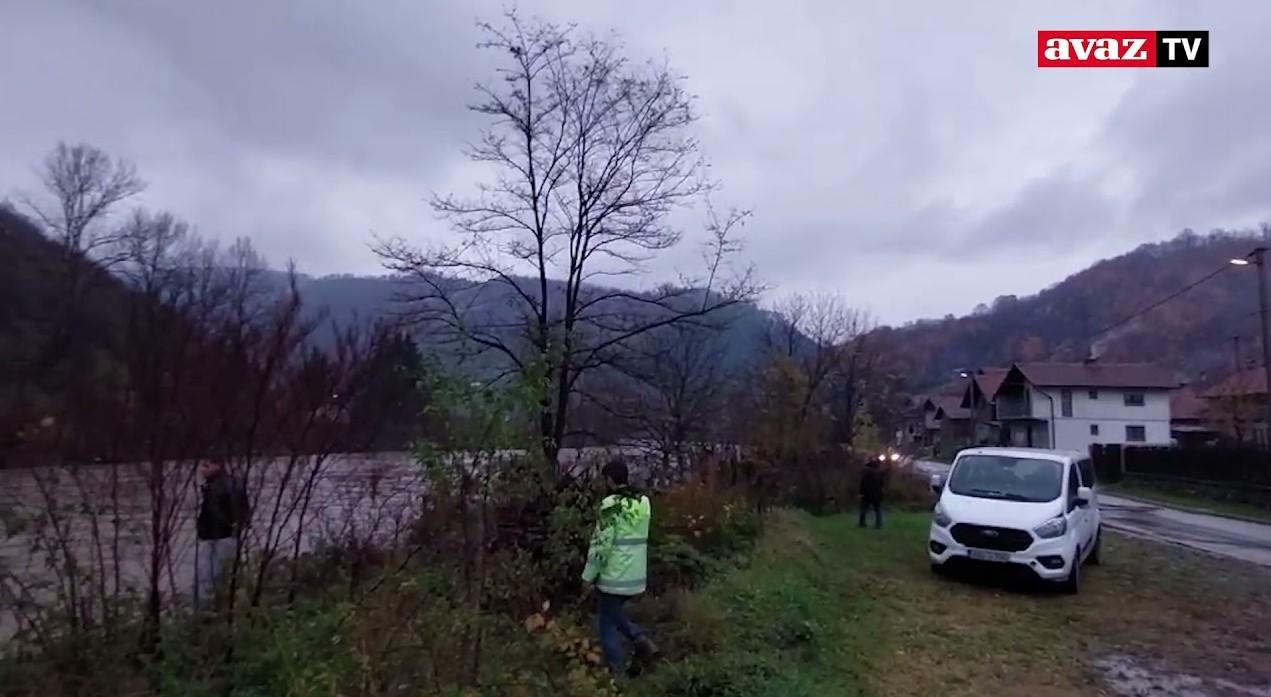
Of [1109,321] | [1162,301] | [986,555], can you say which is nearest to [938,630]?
[986,555]

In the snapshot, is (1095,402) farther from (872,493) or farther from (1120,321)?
(872,493)

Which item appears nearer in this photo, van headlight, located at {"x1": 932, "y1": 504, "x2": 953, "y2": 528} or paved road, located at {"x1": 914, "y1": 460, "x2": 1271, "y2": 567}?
van headlight, located at {"x1": 932, "y1": 504, "x2": 953, "y2": 528}

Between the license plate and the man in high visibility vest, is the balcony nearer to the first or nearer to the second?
the license plate

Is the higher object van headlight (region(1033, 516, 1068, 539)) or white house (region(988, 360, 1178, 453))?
white house (region(988, 360, 1178, 453))

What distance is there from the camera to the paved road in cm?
1991

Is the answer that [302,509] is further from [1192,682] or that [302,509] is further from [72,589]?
[1192,682]

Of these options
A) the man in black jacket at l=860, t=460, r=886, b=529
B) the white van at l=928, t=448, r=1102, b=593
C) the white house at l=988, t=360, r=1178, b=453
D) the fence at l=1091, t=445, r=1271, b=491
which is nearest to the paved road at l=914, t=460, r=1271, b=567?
the fence at l=1091, t=445, r=1271, b=491

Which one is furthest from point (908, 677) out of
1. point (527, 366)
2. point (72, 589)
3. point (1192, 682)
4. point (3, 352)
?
point (3, 352)

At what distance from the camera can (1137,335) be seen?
83125 millimetres

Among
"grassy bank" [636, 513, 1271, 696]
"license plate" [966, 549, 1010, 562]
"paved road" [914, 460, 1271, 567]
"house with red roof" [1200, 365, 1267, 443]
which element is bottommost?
"paved road" [914, 460, 1271, 567]

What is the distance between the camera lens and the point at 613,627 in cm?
743

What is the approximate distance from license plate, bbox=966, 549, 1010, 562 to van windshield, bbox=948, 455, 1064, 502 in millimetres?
943

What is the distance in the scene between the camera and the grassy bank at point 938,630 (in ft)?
25.4

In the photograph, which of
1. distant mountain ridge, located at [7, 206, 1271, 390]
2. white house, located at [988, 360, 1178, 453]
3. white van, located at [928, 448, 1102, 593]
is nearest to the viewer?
white van, located at [928, 448, 1102, 593]
